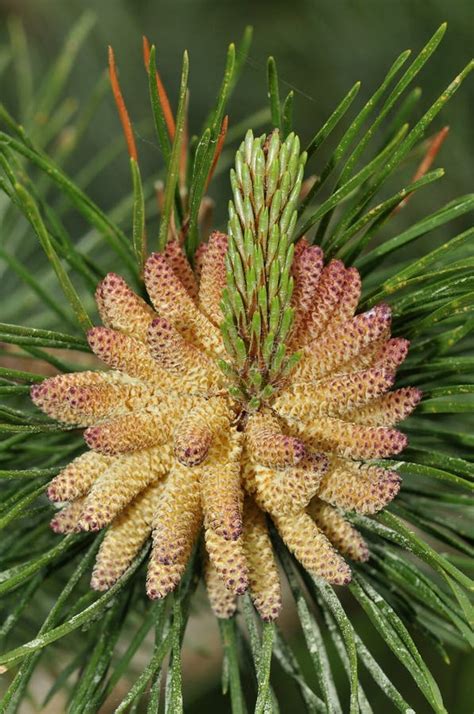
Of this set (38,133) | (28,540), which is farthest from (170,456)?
(38,133)

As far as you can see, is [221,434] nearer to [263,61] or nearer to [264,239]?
[264,239]

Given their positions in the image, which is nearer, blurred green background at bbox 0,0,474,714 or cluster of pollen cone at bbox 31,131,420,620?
cluster of pollen cone at bbox 31,131,420,620

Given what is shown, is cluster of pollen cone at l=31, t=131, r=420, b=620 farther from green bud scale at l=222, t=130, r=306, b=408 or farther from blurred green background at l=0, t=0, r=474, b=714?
blurred green background at l=0, t=0, r=474, b=714

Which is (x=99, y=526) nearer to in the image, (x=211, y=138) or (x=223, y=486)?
(x=223, y=486)

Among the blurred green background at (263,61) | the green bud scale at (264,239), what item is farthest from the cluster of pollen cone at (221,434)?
the blurred green background at (263,61)

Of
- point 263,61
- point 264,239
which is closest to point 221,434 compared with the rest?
point 264,239

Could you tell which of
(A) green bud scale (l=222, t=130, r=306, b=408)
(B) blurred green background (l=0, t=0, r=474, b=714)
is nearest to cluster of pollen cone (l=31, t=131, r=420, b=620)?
(A) green bud scale (l=222, t=130, r=306, b=408)
